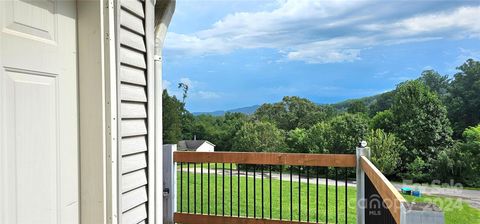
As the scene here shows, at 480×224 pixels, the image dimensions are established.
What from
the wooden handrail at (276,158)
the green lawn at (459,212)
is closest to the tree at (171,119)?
the wooden handrail at (276,158)

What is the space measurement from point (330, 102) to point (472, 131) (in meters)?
4.54

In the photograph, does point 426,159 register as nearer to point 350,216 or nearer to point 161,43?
point 350,216

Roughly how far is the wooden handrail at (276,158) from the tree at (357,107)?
9.12m

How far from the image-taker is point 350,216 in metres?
5.54

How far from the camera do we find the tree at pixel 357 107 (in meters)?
11.7

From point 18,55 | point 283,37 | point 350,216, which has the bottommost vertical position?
point 350,216

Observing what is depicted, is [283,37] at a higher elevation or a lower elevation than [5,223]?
higher

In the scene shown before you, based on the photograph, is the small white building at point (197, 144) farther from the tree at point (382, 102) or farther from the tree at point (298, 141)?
the tree at point (382, 102)

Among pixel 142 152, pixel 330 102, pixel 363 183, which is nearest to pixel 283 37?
pixel 330 102

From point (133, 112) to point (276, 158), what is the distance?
5.83ft

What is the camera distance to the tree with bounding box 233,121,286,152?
9906 mm

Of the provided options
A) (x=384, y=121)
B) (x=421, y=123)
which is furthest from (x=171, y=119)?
(x=421, y=123)

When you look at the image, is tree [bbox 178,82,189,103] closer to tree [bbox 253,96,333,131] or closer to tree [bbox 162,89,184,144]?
tree [bbox 162,89,184,144]

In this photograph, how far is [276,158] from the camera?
3.11 meters
